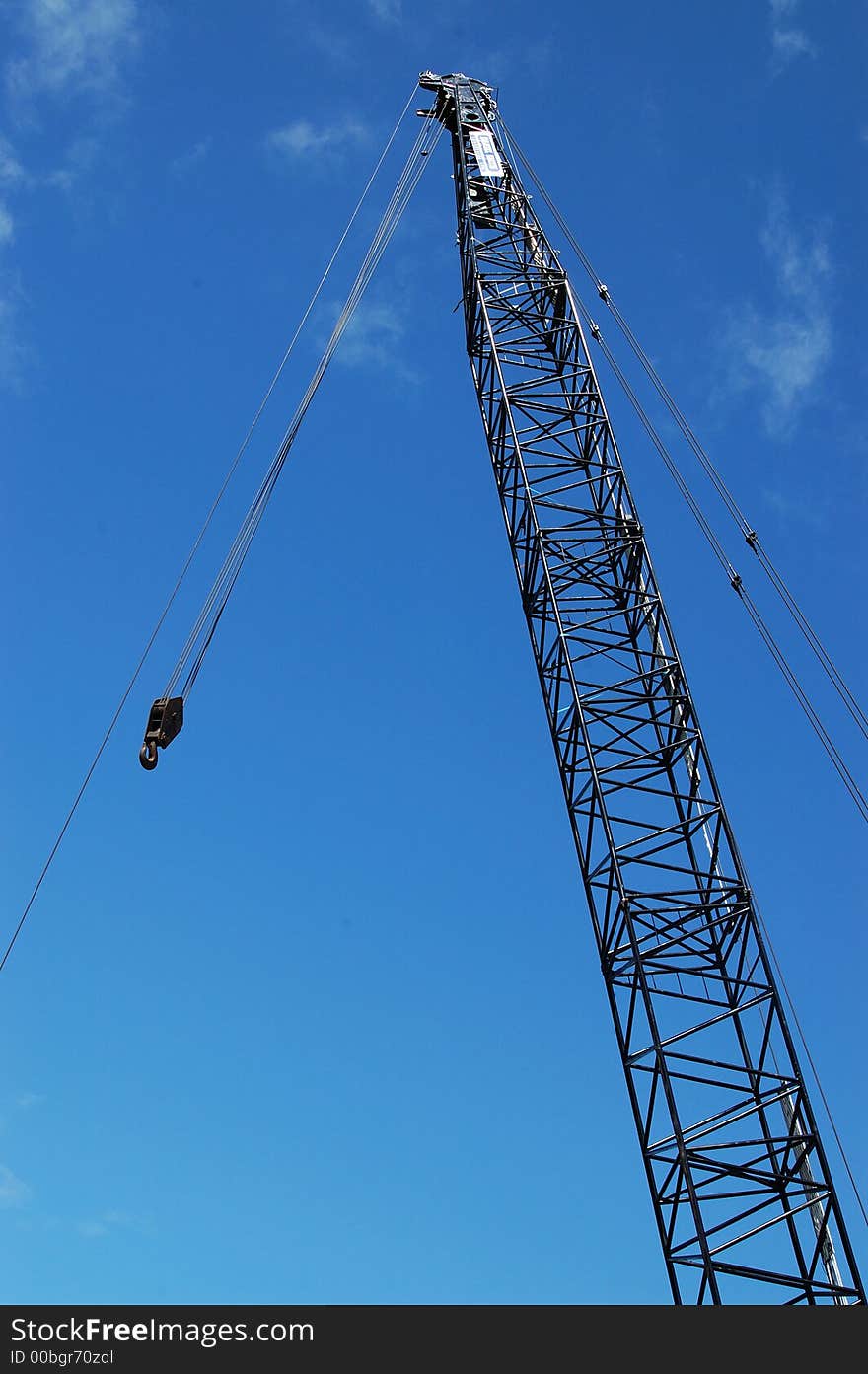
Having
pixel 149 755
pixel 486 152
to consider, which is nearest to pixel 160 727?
pixel 149 755

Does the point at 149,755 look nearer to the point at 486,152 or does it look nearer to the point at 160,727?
the point at 160,727

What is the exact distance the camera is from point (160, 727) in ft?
82.0

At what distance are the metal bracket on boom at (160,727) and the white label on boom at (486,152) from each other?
2044 cm

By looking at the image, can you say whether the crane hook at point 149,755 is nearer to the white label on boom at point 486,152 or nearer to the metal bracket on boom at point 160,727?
the metal bracket on boom at point 160,727

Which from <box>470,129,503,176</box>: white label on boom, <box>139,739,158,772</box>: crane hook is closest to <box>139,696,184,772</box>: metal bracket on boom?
<box>139,739,158,772</box>: crane hook

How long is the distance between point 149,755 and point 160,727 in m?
0.69

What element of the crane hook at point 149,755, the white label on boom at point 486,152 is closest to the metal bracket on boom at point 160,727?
the crane hook at point 149,755

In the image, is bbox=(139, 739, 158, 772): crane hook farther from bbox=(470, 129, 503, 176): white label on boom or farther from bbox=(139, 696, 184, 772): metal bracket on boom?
bbox=(470, 129, 503, 176): white label on boom

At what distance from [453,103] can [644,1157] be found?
→ 32.9 meters

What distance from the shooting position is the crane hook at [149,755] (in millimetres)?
24328

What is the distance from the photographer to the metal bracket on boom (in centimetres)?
2452
